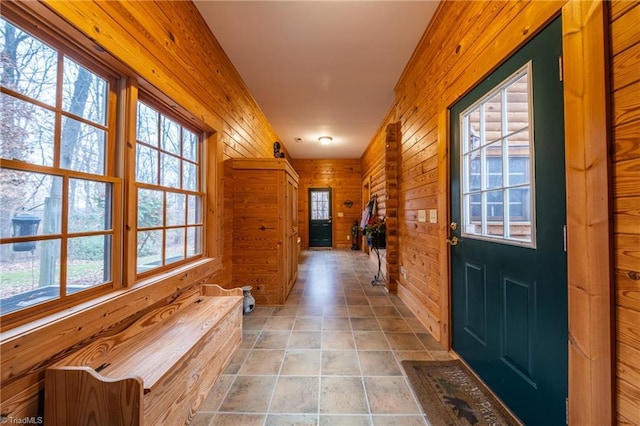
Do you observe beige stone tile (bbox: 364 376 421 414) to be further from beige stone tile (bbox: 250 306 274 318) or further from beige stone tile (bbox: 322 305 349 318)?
beige stone tile (bbox: 250 306 274 318)

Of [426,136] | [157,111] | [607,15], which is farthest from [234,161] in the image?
[607,15]

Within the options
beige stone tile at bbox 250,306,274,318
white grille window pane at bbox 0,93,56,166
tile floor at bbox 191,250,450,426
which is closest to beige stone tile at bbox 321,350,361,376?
tile floor at bbox 191,250,450,426

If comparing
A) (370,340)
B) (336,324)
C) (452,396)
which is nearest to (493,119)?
(452,396)

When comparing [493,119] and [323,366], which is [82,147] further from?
[493,119]

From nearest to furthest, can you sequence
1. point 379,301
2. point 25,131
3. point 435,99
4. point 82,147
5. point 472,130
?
point 25,131 → point 82,147 → point 472,130 → point 435,99 → point 379,301

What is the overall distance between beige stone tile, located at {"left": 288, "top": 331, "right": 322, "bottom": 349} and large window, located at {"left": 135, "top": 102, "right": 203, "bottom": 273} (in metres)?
1.18

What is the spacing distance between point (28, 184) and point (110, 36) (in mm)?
817

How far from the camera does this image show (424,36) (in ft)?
7.90

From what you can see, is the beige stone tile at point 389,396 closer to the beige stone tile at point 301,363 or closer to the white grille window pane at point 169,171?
the beige stone tile at point 301,363

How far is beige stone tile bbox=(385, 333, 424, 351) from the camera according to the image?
81.4 inches

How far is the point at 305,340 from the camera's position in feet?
7.17

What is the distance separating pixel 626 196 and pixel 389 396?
1.51 meters

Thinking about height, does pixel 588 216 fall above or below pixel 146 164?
below
